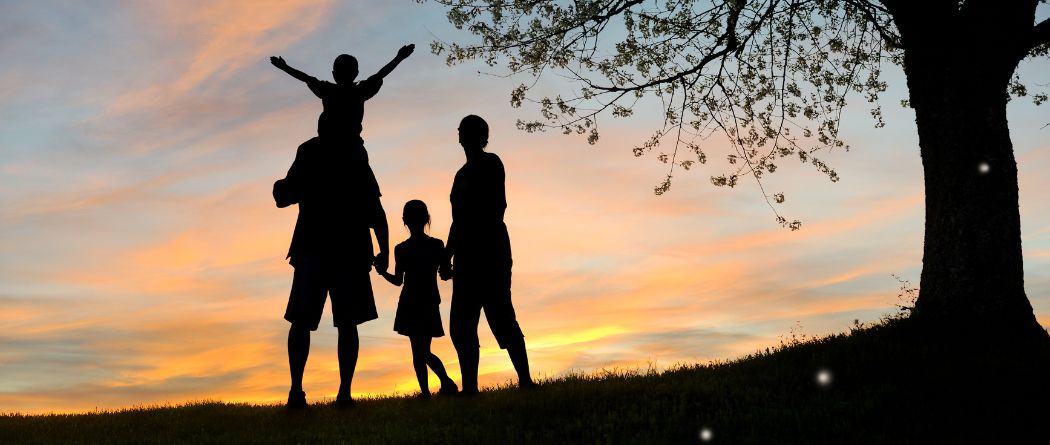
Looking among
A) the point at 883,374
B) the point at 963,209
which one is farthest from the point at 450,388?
the point at 963,209

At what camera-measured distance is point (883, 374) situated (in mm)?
11164

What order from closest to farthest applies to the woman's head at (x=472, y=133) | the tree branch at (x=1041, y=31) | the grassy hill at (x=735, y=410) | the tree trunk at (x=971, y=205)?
the grassy hill at (x=735, y=410) → the woman's head at (x=472, y=133) → the tree trunk at (x=971, y=205) → the tree branch at (x=1041, y=31)

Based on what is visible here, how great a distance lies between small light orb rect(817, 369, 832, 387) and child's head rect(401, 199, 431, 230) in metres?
5.57

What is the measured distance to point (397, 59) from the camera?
1034 cm

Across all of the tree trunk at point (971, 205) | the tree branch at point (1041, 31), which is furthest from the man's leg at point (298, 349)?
the tree branch at point (1041, 31)

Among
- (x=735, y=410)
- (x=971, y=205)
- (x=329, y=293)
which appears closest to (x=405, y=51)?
(x=329, y=293)

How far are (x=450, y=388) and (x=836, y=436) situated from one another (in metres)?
5.27

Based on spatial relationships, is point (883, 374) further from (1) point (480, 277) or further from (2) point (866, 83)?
(2) point (866, 83)

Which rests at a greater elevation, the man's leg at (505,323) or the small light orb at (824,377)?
the man's leg at (505,323)

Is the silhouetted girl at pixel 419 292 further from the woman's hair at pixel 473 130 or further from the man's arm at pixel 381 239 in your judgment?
the woman's hair at pixel 473 130

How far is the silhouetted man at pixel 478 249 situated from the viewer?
34.6ft

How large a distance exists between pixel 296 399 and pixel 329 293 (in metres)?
1.41

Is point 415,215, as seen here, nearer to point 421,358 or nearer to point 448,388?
point 421,358

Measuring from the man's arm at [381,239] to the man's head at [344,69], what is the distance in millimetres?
1447
